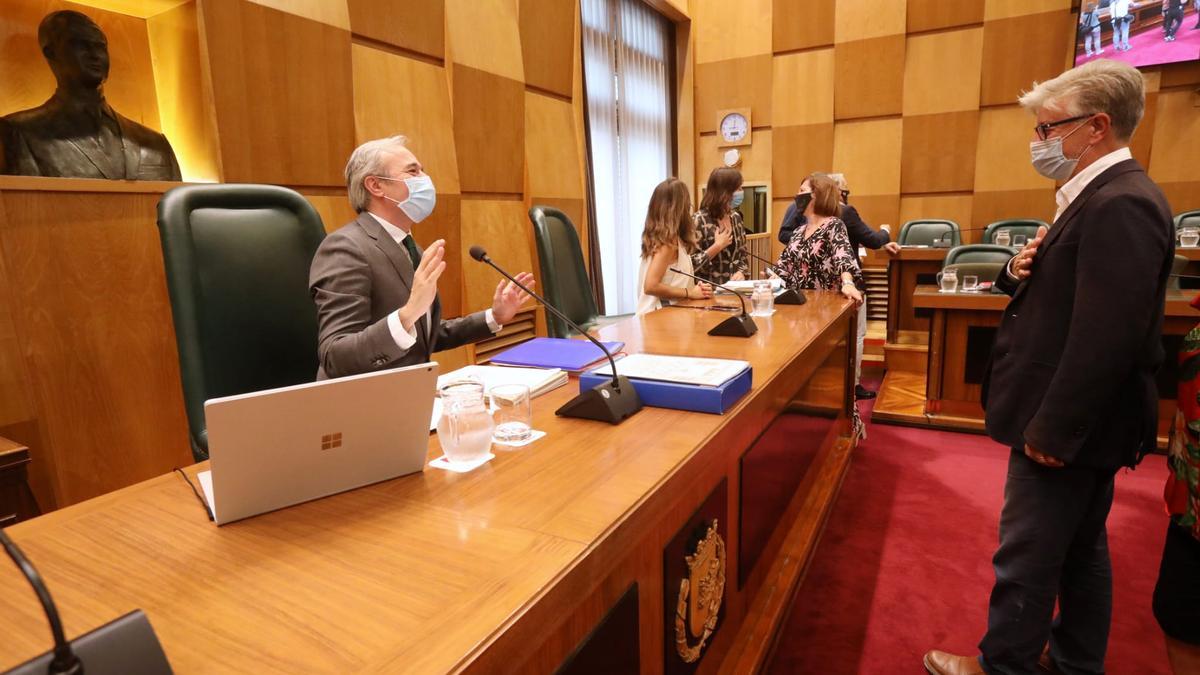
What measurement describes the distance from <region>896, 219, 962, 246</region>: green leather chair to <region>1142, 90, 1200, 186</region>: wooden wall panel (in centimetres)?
158

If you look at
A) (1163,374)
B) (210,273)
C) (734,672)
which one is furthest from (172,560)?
(1163,374)

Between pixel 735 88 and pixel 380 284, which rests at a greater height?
pixel 735 88

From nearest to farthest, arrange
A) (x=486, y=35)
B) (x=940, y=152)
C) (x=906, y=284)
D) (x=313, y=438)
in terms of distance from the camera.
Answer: (x=313, y=438), (x=486, y=35), (x=906, y=284), (x=940, y=152)

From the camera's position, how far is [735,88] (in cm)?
670

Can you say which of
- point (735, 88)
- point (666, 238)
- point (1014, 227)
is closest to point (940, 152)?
point (1014, 227)

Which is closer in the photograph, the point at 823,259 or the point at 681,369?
the point at 681,369

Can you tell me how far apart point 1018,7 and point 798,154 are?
213 centimetres

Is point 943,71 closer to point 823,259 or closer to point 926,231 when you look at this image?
point 926,231

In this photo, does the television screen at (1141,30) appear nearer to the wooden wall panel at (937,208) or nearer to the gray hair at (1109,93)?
the wooden wall panel at (937,208)

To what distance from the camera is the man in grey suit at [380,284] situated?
1.39 metres

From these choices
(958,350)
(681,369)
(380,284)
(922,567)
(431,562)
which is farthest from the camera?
(958,350)

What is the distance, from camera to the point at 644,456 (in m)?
1.04

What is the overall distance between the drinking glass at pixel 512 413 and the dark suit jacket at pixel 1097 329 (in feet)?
3.57

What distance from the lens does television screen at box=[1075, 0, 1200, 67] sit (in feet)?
16.5
